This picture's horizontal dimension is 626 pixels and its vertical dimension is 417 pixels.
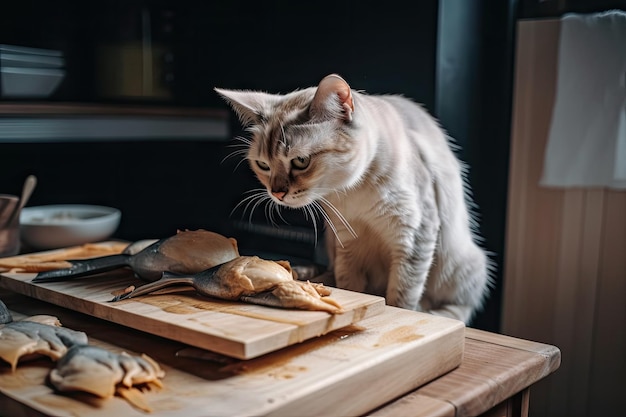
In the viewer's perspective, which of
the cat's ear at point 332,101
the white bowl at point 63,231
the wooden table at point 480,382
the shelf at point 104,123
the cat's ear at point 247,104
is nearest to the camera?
the wooden table at point 480,382

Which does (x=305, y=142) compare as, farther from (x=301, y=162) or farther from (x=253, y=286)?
(x=253, y=286)

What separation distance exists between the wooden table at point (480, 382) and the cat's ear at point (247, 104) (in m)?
0.44

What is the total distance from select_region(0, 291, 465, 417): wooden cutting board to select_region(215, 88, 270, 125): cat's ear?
0.43 m

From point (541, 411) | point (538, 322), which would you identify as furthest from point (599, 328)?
point (541, 411)

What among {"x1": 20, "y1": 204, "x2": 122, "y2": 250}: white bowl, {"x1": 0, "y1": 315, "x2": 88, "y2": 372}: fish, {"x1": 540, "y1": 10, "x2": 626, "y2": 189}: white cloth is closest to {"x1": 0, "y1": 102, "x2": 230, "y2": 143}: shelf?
{"x1": 20, "y1": 204, "x2": 122, "y2": 250}: white bowl

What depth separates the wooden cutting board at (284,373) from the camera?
0.77 meters

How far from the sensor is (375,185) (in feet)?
4.05

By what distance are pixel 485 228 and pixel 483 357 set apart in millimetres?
669

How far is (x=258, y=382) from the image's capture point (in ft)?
2.71

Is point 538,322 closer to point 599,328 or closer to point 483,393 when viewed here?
point 599,328

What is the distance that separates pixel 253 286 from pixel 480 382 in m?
0.36

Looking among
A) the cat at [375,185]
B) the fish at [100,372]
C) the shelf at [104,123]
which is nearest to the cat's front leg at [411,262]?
the cat at [375,185]

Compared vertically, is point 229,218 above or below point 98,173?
below

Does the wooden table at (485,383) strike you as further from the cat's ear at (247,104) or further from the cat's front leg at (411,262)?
the cat's ear at (247,104)
